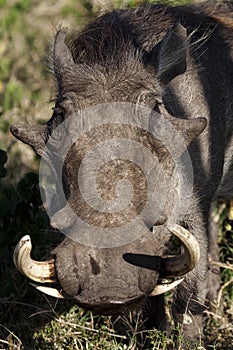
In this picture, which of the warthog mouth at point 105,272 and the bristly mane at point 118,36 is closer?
the warthog mouth at point 105,272

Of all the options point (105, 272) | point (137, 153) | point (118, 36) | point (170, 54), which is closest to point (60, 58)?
point (118, 36)

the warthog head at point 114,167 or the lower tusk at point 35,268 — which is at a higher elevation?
the warthog head at point 114,167

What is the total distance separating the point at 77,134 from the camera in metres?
3.37

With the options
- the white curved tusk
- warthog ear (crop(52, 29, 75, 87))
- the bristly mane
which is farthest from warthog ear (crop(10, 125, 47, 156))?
the white curved tusk

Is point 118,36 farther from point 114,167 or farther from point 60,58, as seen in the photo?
point 114,167

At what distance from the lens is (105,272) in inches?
116

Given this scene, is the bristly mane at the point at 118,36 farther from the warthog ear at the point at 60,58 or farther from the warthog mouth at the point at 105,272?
the warthog mouth at the point at 105,272

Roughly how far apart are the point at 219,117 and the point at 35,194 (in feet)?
3.79

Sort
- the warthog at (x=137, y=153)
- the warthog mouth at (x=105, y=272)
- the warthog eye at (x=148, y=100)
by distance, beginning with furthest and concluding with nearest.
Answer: the warthog eye at (x=148, y=100)
the warthog at (x=137, y=153)
the warthog mouth at (x=105, y=272)

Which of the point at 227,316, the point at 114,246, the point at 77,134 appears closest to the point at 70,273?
the point at 114,246

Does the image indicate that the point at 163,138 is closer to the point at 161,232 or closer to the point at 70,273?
the point at 161,232

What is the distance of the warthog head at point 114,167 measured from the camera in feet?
9.86

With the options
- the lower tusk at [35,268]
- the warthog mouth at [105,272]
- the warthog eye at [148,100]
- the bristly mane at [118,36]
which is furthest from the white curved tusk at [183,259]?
the bristly mane at [118,36]

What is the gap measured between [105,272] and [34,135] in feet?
2.87
